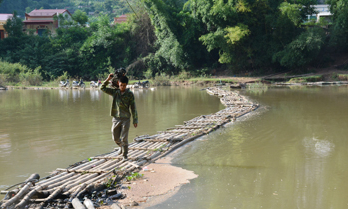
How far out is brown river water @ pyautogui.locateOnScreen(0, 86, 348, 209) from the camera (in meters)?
4.18

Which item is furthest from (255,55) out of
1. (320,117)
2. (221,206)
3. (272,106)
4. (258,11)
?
(221,206)

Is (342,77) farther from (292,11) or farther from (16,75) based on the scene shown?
(16,75)

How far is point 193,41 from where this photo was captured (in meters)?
29.8

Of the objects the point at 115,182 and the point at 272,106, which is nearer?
the point at 115,182

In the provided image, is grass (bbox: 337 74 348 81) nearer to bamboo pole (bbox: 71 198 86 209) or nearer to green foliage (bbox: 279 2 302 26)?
green foliage (bbox: 279 2 302 26)

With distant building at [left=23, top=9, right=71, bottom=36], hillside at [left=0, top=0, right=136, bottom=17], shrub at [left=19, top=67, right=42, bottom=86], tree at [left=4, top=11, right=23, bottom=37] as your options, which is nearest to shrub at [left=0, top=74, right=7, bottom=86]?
shrub at [left=19, top=67, right=42, bottom=86]

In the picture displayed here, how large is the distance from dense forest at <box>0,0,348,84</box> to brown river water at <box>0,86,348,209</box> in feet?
49.5

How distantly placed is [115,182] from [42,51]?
109ft

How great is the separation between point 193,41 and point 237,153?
2448cm

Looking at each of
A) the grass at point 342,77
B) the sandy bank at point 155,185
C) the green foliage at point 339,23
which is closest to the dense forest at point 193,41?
the green foliage at point 339,23

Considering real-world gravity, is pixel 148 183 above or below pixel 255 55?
below

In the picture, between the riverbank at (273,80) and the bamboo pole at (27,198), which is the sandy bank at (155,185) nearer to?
the bamboo pole at (27,198)

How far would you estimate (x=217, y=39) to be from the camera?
26.6 meters

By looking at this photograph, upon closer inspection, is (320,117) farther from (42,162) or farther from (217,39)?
(217,39)
